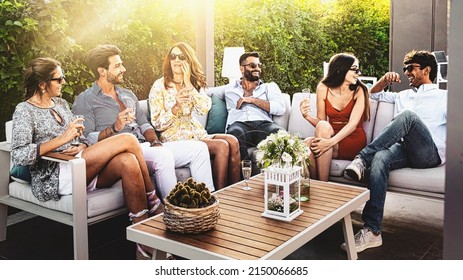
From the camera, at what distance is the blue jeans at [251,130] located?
14.3 ft

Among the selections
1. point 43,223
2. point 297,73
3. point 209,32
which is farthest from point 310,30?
point 43,223

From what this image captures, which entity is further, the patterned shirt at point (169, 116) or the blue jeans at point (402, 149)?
the patterned shirt at point (169, 116)

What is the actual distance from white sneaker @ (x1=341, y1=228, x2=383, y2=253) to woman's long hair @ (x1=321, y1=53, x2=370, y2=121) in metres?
1.01

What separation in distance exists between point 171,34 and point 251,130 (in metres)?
2.07

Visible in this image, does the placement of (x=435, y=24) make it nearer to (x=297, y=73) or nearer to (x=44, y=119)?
(x=297, y=73)

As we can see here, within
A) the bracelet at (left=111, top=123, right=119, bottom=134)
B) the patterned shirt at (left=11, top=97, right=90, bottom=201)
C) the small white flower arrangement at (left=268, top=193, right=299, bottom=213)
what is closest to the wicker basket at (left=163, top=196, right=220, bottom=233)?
the small white flower arrangement at (left=268, top=193, right=299, bottom=213)

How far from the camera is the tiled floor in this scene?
335 centimetres

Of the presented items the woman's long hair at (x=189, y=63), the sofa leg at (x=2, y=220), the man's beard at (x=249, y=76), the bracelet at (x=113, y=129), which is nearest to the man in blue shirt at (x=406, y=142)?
the man's beard at (x=249, y=76)

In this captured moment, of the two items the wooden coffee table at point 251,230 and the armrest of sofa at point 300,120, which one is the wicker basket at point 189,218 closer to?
the wooden coffee table at point 251,230

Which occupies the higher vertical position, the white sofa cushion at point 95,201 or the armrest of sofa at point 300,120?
the armrest of sofa at point 300,120

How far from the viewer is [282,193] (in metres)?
2.77

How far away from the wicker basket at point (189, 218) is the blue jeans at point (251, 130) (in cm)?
186

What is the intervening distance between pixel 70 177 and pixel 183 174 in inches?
35.9

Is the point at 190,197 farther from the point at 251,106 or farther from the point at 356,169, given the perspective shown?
the point at 251,106
